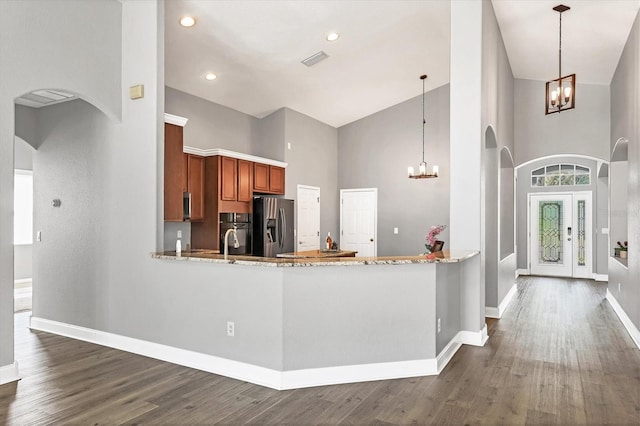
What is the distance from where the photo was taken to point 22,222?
26.2 ft

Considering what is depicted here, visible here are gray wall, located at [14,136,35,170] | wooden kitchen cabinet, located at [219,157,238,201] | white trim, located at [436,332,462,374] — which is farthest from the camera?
gray wall, located at [14,136,35,170]

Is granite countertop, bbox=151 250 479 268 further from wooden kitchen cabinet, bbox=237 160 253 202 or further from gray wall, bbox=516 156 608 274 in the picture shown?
gray wall, bbox=516 156 608 274

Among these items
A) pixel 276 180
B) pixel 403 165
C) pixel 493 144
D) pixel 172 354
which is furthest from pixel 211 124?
pixel 493 144

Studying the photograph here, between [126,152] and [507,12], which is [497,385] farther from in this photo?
[507,12]

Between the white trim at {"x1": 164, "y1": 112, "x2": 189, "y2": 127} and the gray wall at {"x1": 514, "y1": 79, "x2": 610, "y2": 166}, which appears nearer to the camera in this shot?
the white trim at {"x1": 164, "y1": 112, "x2": 189, "y2": 127}

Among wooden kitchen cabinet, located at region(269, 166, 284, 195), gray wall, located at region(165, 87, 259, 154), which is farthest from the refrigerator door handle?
gray wall, located at region(165, 87, 259, 154)

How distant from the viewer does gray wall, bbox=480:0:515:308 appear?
15.5 ft

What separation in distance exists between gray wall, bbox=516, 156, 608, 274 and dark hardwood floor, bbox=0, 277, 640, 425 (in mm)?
5289

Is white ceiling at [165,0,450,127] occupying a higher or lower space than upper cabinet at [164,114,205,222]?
higher

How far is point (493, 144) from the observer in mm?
5633

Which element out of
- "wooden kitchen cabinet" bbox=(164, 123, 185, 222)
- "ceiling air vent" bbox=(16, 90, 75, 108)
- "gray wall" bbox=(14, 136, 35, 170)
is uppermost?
"ceiling air vent" bbox=(16, 90, 75, 108)

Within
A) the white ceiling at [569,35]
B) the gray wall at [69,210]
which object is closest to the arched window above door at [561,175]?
the white ceiling at [569,35]

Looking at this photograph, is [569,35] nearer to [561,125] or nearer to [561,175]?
[561,125]

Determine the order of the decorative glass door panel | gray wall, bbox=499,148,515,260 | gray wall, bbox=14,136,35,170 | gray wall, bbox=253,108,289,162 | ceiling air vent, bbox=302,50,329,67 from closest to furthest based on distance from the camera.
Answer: ceiling air vent, bbox=302,50,329,67, gray wall, bbox=499,148,515,260, gray wall, bbox=14,136,35,170, gray wall, bbox=253,108,289,162, the decorative glass door panel
